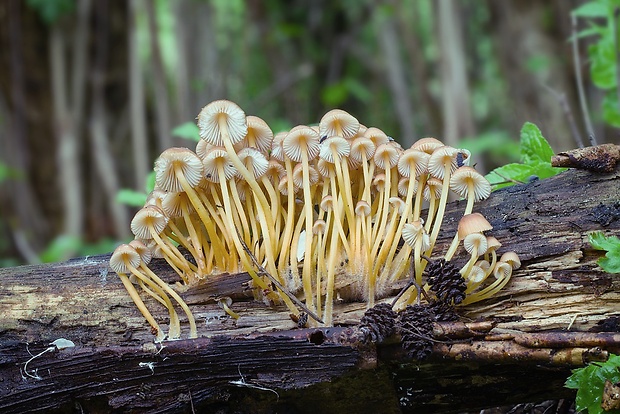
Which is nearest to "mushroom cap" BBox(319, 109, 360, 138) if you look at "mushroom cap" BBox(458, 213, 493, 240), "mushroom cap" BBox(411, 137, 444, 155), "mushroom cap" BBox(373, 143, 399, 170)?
"mushroom cap" BBox(373, 143, 399, 170)

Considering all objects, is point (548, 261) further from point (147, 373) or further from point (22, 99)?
point (22, 99)

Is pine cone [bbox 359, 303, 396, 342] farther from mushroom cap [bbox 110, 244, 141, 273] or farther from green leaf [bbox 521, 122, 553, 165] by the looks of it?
green leaf [bbox 521, 122, 553, 165]

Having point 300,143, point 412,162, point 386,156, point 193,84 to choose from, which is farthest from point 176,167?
point 193,84

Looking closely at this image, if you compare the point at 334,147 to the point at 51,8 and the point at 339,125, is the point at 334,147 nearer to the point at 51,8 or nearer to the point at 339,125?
the point at 339,125

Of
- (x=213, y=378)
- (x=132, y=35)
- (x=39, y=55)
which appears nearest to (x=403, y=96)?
(x=132, y=35)

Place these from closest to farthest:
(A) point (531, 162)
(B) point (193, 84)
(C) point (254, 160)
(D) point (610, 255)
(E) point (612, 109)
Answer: (D) point (610, 255) → (C) point (254, 160) → (A) point (531, 162) → (E) point (612, 109) → (B) point (193, 84)

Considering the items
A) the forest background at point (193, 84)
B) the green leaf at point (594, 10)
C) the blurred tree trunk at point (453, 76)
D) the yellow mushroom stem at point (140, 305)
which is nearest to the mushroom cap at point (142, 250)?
the yellow mushroom stem at point (140, 305)

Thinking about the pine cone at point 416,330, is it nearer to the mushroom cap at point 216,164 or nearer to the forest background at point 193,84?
the mushroom cap at point 216,164
